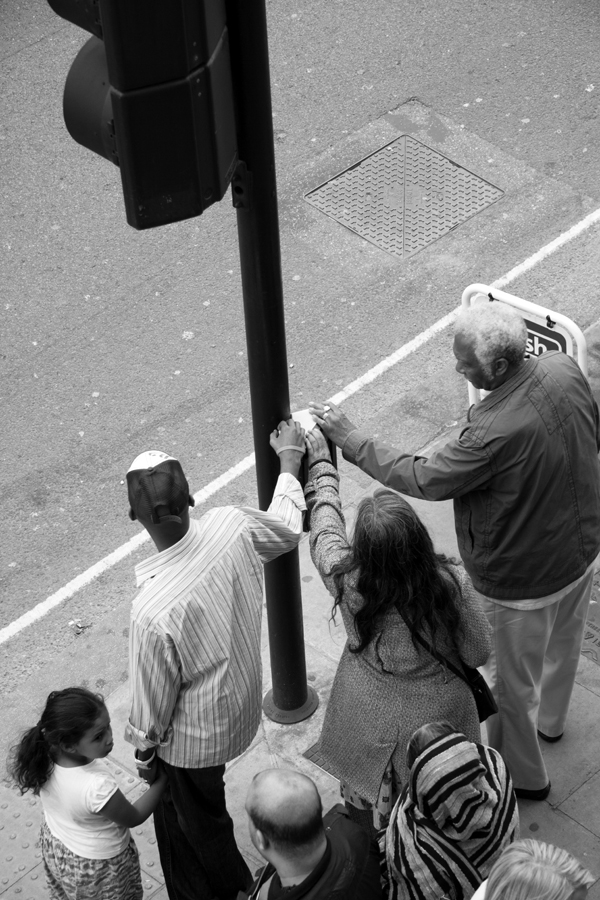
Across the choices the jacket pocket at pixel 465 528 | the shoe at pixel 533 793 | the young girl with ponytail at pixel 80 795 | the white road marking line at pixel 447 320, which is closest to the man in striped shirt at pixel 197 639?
the young girl with ponytail at pixel 80 795

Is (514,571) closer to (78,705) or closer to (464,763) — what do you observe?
(464,763)

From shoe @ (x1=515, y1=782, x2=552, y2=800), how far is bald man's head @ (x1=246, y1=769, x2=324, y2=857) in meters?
1.77

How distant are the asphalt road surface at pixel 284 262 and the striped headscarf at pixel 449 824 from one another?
2998 millimetres

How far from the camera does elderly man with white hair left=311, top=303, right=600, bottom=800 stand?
3969 millimetres

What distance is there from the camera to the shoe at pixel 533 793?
4.67m

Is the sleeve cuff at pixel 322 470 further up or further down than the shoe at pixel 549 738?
further up

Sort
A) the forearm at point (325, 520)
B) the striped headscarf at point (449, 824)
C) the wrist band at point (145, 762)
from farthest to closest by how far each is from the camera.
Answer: the wrist band at point (145, 762)
the forearm at point (325, 520)
the striped headscarf at point (449, 824)

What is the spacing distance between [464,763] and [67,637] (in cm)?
318

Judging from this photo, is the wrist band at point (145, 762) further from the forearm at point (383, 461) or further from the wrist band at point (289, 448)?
the forearm at point (383, 461)

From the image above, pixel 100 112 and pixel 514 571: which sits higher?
pixel 100 112

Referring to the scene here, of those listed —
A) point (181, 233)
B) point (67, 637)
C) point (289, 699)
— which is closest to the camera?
point (289, 699)

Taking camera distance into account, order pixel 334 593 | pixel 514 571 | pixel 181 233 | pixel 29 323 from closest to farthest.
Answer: pixel 334 593, pixel 514 571, pixel 29 323, pixel 181 233

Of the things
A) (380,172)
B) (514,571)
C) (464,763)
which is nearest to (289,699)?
(514,571)

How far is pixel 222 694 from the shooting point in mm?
3705
